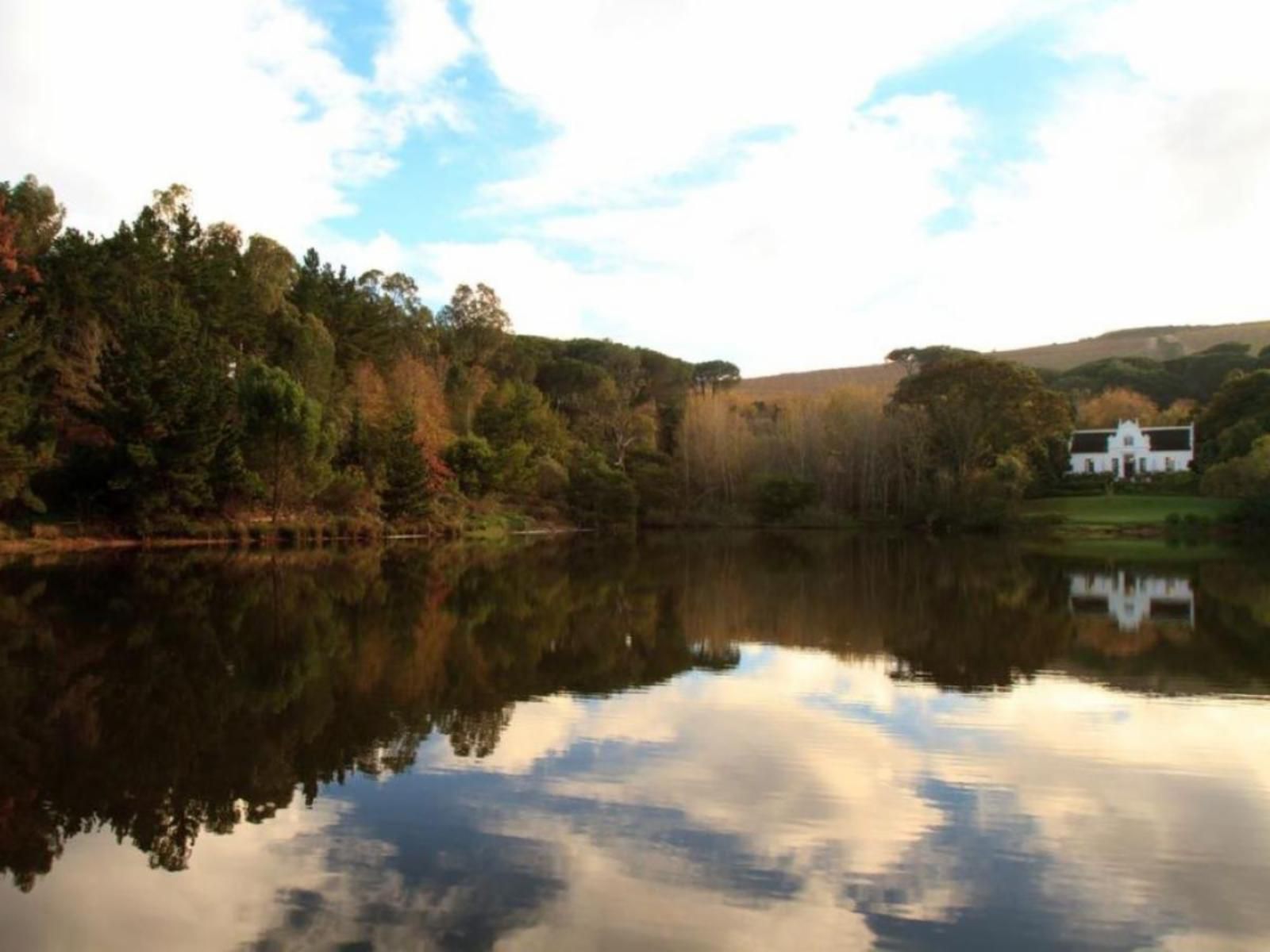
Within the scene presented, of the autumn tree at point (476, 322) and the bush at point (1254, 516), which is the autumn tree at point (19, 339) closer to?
the autumn tree at point (476, 322)

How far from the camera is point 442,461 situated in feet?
138

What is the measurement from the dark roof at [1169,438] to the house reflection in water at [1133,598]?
4422 cm

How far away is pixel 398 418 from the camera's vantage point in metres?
37.9

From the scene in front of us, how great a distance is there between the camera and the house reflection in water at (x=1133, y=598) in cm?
1590

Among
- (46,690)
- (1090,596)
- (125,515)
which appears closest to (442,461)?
(125,515)

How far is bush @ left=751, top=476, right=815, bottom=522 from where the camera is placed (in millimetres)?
50406

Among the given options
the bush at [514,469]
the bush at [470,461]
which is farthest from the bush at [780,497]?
the bush at [470,461]

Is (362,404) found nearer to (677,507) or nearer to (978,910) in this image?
(677,507)

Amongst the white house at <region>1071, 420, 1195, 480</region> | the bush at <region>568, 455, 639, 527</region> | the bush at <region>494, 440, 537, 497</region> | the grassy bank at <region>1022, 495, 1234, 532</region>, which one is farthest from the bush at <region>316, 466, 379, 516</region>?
the white house at <region>1071, 420, 1195, 480</region>

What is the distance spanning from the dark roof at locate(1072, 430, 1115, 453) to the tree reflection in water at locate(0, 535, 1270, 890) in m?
A: 42.9

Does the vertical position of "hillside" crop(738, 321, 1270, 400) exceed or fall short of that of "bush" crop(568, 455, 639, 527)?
it exceeds it

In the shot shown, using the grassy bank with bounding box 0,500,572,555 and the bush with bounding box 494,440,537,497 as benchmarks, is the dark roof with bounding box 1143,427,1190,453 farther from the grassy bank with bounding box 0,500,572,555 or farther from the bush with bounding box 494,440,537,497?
the grassy bank with bounding box 0,500,572,555

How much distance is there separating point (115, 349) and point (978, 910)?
32898 mm

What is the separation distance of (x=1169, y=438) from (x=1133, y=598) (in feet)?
168
